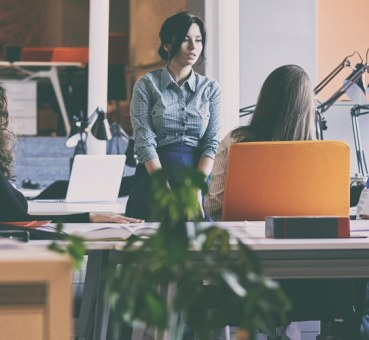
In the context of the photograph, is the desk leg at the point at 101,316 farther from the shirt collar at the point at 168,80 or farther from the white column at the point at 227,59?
the white column at the point at 227,59

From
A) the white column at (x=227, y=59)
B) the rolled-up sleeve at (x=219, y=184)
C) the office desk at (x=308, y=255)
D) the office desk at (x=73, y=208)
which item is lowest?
the office desk at (x=308, y=255)

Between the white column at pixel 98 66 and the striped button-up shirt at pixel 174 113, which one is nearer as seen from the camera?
the striped button-up shirt at pixel 174 113

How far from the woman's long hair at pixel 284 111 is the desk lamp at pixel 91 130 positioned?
2.04 metres

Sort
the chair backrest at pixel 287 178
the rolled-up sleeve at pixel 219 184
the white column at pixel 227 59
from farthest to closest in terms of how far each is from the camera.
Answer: the white column at pixel 227 59, the rolled-up sleeve at pixel 219 184, the chair backrest at pixel 287 178

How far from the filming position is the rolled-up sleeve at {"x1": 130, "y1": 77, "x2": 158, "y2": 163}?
4215mm

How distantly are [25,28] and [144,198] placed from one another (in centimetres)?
1010

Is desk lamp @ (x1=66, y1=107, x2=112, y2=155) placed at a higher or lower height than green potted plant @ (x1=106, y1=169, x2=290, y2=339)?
higher

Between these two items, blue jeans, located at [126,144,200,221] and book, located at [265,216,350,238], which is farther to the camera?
blue jeans, located at [126,144,200,221]

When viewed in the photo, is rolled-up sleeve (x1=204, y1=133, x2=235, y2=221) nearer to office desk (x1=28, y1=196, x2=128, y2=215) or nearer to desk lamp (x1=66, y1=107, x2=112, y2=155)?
office desk (x1=28, y1=196, x2=128, y2=215)

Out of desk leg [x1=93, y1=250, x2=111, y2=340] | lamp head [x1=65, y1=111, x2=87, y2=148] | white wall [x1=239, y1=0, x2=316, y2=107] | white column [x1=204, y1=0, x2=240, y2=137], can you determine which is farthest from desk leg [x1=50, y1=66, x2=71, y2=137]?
desk leg [x1=93, y1=250, x2=111, y2=340]

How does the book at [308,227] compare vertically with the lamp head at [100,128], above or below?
below

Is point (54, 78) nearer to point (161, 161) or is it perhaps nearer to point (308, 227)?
point (161, 161)

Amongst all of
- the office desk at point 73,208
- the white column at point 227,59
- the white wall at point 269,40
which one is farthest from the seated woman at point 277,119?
the white wall at point 269,40

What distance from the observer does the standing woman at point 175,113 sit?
14.0 feet
